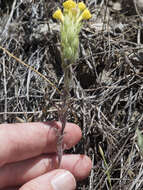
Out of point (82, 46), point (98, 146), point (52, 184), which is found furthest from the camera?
point (82, 46)

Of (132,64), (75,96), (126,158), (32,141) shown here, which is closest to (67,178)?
(32,141)

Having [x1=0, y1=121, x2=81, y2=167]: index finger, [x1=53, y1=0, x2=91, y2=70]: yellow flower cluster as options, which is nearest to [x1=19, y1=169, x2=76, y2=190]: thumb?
[x1=0, y1=121, x2=81, y2=167]: index finger

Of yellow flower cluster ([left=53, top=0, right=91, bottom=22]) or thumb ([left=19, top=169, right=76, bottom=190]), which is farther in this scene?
thumb ([left=19, top=169, right=76, bottom=190])

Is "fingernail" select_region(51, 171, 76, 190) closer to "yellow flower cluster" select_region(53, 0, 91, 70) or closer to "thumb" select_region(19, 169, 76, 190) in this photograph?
"thumb" select_region(19, 169, 76, 190)

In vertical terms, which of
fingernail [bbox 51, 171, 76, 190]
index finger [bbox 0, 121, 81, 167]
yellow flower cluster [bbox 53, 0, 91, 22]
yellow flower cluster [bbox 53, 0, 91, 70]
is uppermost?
yellow flower cluster [bbox 53, 0, 91, 22]

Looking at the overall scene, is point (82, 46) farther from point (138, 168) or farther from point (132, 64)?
point (138, 168)

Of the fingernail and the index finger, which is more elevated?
the index finger

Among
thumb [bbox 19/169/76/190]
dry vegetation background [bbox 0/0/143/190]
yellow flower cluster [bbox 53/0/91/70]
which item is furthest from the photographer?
dry vegetation background [bbox 0/0/143/190]

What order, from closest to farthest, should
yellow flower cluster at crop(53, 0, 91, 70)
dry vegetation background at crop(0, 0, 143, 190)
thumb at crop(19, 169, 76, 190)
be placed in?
yellow flower cluster at crop(53, 0, 91, 70) < thumb at crop(19, 169, 76, 190) < dry vegetation background at crop(0, 0, 143, 190)
